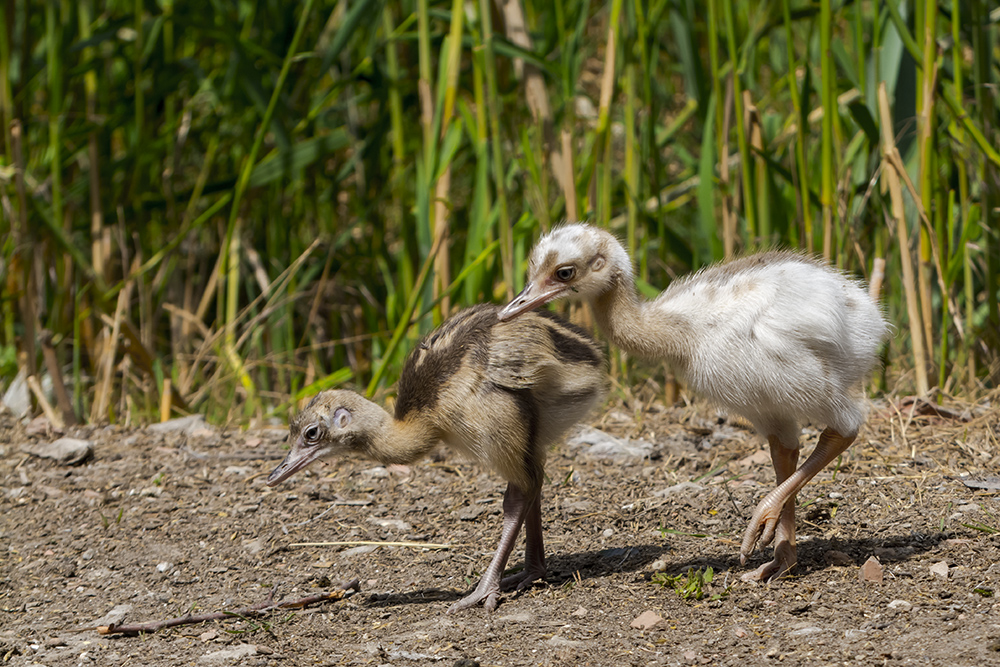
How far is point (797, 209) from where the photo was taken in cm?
475

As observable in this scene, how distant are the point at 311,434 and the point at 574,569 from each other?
3.32 ft

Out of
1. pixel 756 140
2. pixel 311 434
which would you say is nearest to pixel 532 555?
pixel 311 434

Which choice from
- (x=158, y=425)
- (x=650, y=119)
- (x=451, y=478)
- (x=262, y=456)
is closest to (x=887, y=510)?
(x=451, y=478)

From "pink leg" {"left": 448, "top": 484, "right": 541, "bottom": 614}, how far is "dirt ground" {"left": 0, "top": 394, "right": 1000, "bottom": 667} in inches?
2.7

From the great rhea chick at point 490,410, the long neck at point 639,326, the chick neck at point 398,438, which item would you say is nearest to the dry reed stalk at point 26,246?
the great rhea chick at point 490,410

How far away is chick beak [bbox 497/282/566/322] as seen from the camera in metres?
3.31

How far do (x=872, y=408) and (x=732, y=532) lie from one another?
1.23m

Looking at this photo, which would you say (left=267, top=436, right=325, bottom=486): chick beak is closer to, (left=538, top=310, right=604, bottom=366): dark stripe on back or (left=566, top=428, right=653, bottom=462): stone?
(left=538, top=310, right=604, bottom=366): dark stripe on back

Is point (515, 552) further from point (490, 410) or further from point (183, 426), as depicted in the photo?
point (183, 426)

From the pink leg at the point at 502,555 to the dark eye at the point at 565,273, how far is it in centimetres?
70

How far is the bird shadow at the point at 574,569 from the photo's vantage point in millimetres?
3457

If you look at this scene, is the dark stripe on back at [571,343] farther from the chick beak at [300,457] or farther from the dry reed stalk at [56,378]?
the dry reed stalk at [56,378]

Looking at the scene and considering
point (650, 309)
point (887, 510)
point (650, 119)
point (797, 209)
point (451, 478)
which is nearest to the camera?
point (650, 309)

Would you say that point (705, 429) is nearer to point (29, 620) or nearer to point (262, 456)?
point (262, 456)
